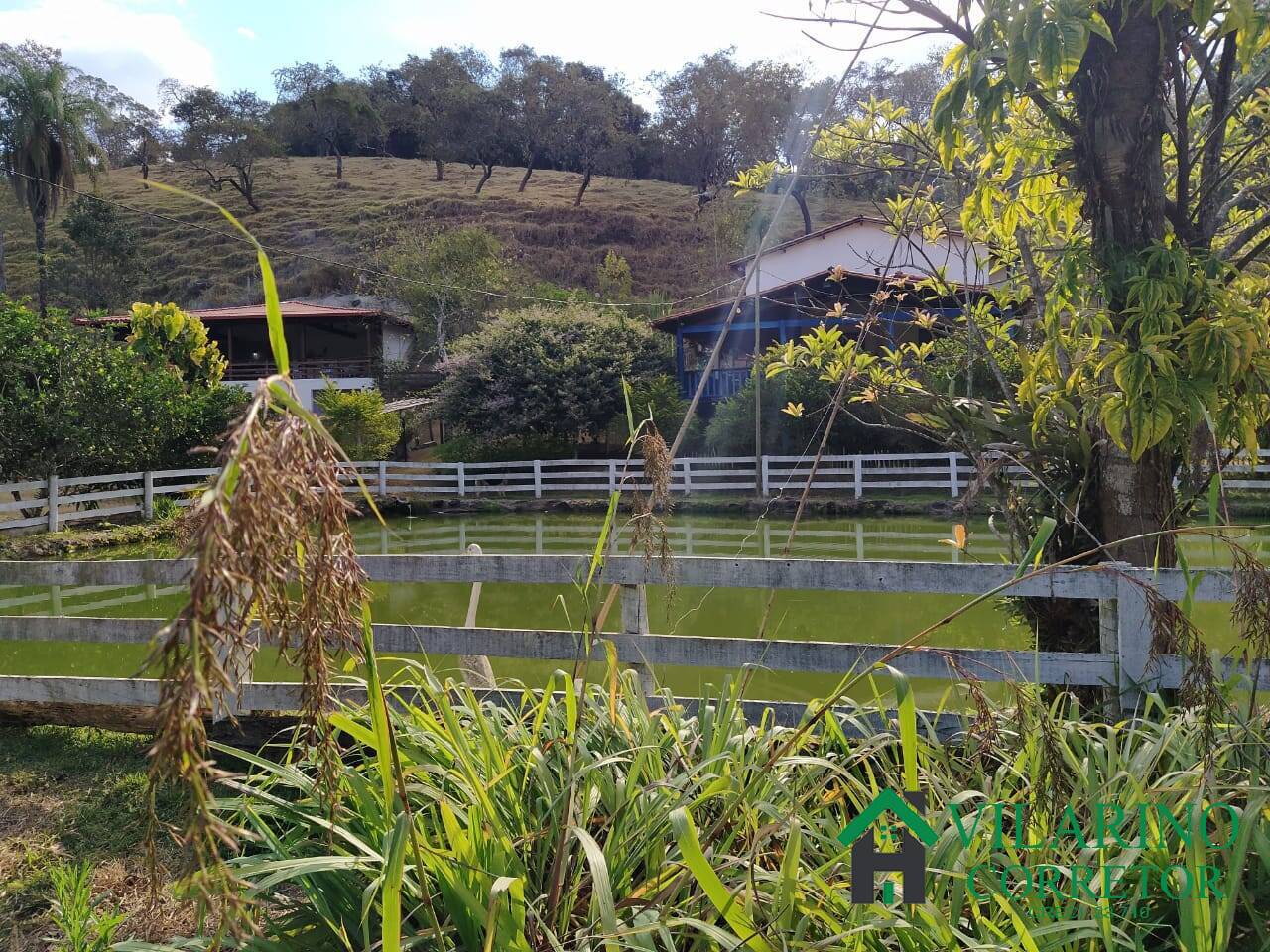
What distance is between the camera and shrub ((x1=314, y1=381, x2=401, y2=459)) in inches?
786

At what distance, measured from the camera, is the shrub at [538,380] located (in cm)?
2295

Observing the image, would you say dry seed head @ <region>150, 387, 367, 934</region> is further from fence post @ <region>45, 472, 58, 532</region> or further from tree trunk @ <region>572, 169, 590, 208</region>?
tree trunk @ <region>572, 169, 590, 208</region>

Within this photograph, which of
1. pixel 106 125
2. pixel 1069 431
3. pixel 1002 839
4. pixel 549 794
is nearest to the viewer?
pixel 1002 839

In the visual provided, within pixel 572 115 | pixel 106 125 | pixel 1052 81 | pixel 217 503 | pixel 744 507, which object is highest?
pixel 572 115

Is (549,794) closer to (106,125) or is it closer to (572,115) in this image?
(106,125)

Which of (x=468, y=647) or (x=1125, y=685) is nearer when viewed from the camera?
(x=1125, y=685)

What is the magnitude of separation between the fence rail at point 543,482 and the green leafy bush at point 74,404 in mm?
380

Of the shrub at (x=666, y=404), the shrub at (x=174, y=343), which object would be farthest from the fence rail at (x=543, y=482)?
the shrub at (x=174, y=343)

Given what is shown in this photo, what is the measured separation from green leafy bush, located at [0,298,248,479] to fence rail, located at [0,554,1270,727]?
39.2ft

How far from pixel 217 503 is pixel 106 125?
112 ft

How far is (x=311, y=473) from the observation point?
959mm

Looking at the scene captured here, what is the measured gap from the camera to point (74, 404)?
1470 cm

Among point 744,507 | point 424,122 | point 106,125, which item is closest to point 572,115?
point 424,122

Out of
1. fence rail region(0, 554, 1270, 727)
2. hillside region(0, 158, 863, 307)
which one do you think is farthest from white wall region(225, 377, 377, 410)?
fence rail region(0, 554, 1270, 727)
